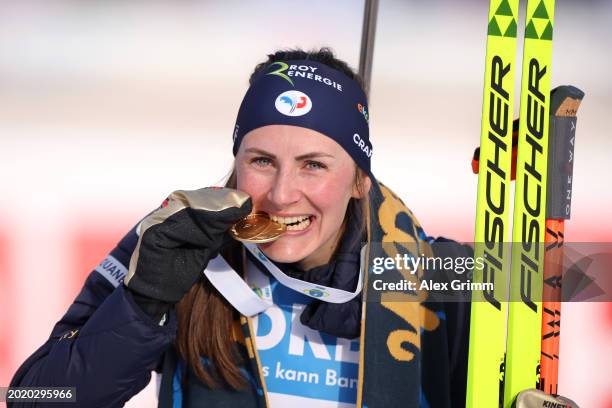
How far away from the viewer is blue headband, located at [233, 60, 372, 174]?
4.89ft

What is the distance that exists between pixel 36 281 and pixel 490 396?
1.89m

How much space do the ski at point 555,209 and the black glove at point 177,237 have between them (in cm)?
72

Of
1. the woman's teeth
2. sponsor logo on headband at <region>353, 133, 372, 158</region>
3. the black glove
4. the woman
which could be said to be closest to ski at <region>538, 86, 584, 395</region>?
the woman

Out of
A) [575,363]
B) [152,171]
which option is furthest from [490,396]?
[152,171]

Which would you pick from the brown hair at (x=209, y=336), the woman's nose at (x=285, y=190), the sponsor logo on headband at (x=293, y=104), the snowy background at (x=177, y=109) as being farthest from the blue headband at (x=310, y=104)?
the snowy background at (x=177, y=109)

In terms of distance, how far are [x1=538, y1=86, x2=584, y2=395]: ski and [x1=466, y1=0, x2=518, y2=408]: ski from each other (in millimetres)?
105

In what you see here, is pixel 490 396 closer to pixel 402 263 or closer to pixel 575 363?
pixel 402 263

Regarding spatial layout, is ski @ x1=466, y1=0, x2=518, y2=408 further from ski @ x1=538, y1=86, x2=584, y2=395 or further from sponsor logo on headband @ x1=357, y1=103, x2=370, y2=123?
sponsor logo on headband @ x1=357, y1=103, x2=370, y2=123

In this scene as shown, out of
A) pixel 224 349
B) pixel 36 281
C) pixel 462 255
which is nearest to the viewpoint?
pixel 224 349

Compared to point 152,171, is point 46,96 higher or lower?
higher

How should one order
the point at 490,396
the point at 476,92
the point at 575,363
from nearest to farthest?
the point at 490,396, the point at 575,363, the point at 476,92

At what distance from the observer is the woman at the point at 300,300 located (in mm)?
1457

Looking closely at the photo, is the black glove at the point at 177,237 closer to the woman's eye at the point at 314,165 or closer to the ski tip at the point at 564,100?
the woman's eye at the point at 314,165

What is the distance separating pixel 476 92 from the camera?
2809 mm
